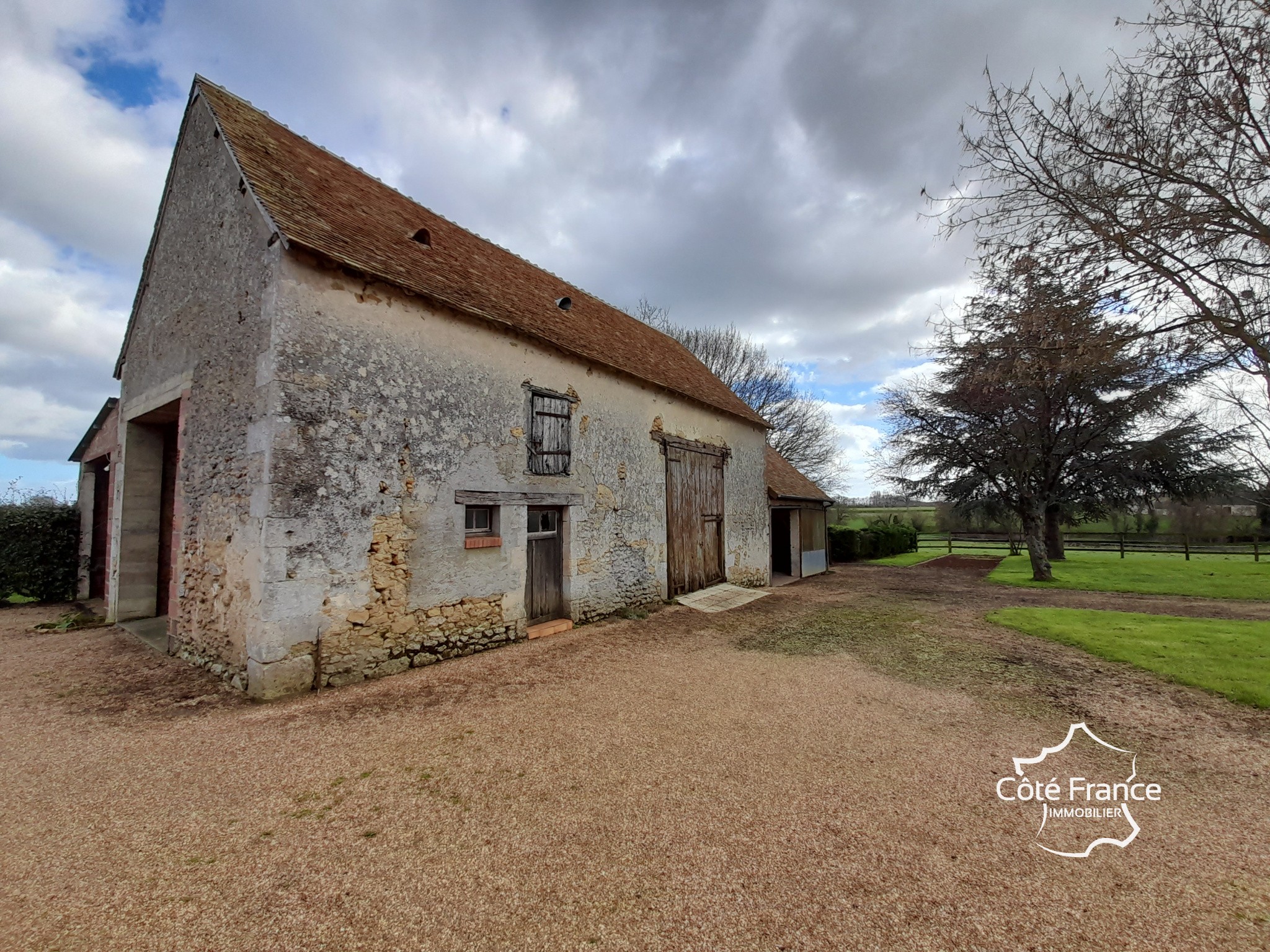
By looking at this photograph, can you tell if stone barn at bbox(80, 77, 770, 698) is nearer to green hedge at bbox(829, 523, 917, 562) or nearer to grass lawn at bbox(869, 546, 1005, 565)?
green hedge at bbox(829, 523, 917, 562)

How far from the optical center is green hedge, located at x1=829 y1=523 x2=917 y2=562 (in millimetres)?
23266

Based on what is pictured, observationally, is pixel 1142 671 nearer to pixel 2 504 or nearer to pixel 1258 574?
pixel 1258 574

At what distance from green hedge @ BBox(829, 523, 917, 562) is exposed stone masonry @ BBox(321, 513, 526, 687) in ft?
60.9

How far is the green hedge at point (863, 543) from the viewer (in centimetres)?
2327

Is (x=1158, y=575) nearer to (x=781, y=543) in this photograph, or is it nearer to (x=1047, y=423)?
(x=1047, y=423)

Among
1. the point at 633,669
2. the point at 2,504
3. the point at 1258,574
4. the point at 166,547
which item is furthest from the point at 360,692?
the point at 1258,574

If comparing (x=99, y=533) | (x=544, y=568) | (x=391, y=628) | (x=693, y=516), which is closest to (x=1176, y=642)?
(x=693, y=516)

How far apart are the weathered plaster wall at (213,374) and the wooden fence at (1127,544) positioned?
95.7 feet

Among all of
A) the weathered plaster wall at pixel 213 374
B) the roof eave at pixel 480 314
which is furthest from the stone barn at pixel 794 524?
the weathered plaster wall at pixel 213 374

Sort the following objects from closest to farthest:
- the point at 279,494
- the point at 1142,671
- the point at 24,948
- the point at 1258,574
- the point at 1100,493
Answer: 1. the point at 24,948
2. the point at 279,494
3. the point at 1142,671
4. the point at 1258,574
5. the point at 1100,493

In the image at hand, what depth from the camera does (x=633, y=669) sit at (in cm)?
640

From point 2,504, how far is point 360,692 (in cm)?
1126

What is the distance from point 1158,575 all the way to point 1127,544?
10.5 metres

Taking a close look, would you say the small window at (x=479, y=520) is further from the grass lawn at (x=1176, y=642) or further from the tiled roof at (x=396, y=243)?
the grass lawn at (x=1176, y=642)
